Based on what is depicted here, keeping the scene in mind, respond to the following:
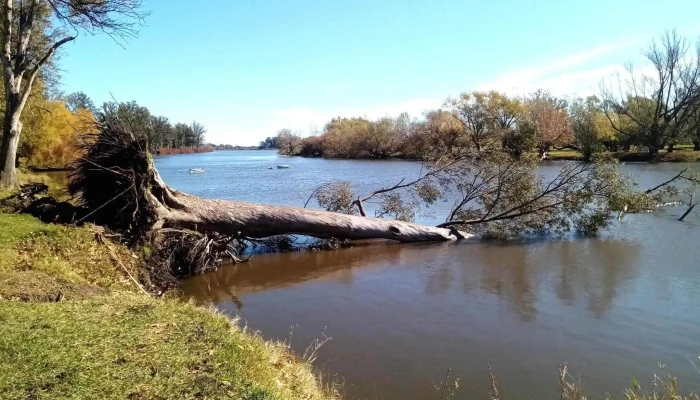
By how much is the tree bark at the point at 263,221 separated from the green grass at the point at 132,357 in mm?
5796

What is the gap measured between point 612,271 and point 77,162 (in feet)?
38.5

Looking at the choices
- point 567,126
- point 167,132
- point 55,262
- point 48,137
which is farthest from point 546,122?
point 167,132

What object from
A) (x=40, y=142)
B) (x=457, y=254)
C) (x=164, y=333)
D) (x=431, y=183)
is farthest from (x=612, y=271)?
(x=40, y=142)

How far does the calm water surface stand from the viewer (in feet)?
20.7

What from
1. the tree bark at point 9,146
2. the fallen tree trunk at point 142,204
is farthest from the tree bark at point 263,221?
the tree bark at point 9,146

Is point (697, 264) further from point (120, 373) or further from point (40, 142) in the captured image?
point (40, 142)

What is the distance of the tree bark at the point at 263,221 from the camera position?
36.6 feet

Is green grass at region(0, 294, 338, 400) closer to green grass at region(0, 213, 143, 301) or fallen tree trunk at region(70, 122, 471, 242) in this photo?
green grass at region(0, 213, 143, 301)

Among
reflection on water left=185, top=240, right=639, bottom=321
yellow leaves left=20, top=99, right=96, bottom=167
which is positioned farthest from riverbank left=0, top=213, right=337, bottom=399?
yellow leaves left=20, top=99, right=96, bottom=167

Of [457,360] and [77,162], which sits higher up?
[77,162]

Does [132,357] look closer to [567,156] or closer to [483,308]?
[483,308]

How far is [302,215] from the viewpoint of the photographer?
518 inches

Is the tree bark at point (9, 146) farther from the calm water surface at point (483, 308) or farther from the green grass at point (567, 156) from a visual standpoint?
the green grass at point (567, 156)

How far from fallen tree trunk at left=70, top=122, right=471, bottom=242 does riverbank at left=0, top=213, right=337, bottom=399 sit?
10.9 feet
